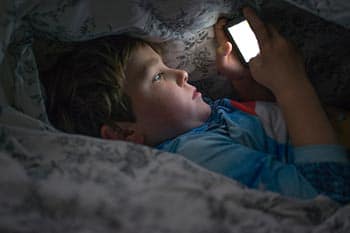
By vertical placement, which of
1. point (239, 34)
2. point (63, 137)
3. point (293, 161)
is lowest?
point (293, 161)

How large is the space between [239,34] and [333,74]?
0.75ft

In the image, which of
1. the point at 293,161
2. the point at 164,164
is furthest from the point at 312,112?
the point at 164,164

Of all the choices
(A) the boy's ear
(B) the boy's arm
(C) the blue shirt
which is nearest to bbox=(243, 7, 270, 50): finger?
(B) the boy's arm

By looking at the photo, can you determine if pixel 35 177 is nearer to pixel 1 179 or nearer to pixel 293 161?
pixel 1 179

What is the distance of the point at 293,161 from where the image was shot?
3.05 ft

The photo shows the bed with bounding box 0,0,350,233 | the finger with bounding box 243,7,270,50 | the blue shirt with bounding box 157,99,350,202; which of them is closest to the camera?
the bed with bounding box 0,0,350,233

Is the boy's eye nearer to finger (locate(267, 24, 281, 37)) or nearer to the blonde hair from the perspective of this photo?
the blonde hair

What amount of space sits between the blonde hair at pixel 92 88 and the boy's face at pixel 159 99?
0.06 feet

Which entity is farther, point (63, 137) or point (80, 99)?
point (80, 99)

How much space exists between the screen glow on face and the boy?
22 millimetres

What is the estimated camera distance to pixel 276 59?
957mm

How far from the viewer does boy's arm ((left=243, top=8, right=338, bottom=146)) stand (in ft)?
2.93

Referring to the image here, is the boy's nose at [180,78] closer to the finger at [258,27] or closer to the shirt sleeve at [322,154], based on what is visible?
the finger at [258,27]

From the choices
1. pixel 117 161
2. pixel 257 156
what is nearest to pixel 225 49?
pixel 257 156
